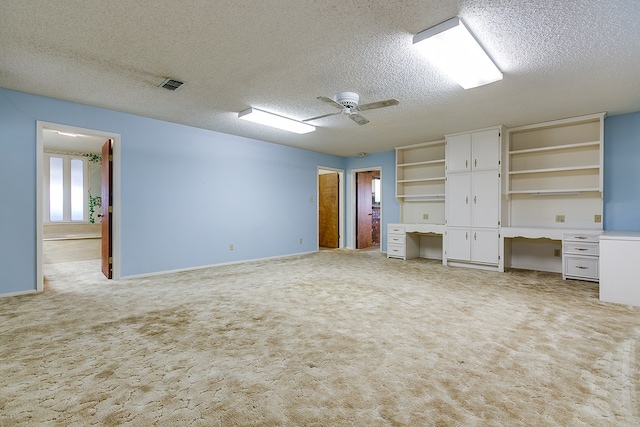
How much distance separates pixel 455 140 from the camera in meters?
5.59

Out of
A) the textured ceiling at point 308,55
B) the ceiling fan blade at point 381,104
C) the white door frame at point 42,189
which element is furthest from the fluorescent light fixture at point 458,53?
the white door frame at point 42,189

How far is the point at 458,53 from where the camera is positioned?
261 centimetres

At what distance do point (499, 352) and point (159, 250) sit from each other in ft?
15.4

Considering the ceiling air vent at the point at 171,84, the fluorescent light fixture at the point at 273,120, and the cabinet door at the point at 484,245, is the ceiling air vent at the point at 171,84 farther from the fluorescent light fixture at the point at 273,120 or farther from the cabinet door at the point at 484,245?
the cabinet door at the point at 484,245

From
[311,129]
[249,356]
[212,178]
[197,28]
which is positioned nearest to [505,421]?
[249,356]

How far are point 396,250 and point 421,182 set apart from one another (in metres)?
1.64

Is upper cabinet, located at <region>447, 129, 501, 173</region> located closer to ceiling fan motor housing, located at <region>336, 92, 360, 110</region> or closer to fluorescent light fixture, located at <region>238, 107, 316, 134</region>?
fluorescent light fixture, located at <region>238, 107, 316, 134</region>

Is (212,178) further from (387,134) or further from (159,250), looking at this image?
(387,134)

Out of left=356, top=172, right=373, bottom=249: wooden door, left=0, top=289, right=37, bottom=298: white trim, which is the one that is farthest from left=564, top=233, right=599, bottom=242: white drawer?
left=0, top=289, right=37, bottom=298: white trim

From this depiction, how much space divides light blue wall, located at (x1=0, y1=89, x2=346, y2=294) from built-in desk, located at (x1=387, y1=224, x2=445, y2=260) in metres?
1.96

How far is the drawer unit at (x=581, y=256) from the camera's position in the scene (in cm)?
422

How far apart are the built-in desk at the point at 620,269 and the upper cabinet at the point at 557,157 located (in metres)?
1.43

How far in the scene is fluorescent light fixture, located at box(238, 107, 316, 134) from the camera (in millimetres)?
4301

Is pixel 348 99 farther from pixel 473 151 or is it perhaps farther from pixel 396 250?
pixel 396 250
